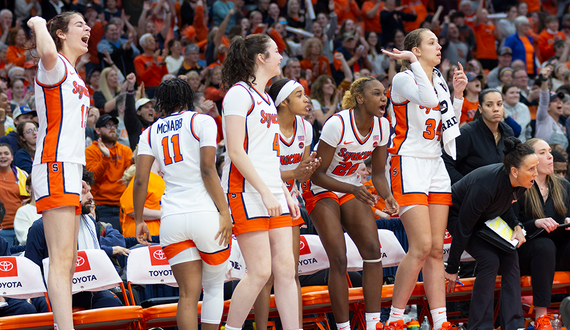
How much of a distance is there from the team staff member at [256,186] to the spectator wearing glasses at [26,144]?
3.98 meters

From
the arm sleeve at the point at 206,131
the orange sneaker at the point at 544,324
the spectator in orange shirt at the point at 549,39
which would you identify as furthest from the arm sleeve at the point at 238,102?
the spectator in orange shirt at the point at 549,39

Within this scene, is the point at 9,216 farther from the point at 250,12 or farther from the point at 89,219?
the point at 250,12

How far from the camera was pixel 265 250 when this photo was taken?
11.7 ft

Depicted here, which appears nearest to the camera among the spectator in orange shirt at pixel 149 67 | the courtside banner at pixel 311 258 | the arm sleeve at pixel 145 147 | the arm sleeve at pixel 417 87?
the arm sleeve at pixel 145 147

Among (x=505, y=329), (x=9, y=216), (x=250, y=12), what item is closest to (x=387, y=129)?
(x=505, y=329)

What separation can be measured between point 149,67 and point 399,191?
20.1 ft

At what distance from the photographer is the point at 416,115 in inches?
176

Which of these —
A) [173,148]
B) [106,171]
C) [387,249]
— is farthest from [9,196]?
[387,249]

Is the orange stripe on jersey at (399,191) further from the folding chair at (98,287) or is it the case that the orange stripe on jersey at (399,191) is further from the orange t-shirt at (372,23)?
the orange t-shirt at (372,23)

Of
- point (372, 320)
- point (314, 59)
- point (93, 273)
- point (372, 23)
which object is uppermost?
point (372, 23)

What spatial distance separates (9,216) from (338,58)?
19.6 feet

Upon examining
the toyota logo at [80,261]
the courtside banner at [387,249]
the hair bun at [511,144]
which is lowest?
the courtside banner at [387,249]

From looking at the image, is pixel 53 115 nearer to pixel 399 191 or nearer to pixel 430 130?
pixel 399 191

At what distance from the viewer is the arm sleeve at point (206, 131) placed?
3.55 m
